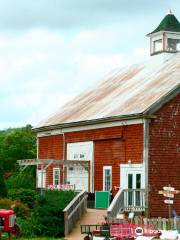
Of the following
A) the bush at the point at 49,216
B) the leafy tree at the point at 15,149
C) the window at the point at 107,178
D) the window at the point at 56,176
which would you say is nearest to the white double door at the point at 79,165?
the window at the point at 56,176

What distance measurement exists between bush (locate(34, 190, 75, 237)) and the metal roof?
667 centimetres

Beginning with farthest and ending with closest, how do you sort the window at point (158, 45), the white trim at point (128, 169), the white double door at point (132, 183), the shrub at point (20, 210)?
the window at point (158, 45) < the white trim at point (128, 169) < the white double door at point (132, 183) < the shrub at point (20, 210)

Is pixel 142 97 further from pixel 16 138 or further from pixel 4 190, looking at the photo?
pixel 16 138

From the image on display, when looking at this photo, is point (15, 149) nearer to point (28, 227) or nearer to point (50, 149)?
point (50, 149)

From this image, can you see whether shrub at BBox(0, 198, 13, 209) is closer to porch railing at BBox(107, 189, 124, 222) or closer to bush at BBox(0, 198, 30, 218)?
bush at BBox(0, 198, 30, 218)

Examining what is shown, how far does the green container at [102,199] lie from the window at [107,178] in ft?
2.31

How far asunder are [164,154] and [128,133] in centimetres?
228

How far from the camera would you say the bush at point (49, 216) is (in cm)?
3203

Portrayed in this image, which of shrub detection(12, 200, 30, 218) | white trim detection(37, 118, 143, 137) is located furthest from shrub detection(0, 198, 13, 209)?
white trim detection(37, 118, 143, 137)

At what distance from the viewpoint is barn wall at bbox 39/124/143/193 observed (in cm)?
3722

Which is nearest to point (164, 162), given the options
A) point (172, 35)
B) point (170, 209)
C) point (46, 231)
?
point (170, 209)

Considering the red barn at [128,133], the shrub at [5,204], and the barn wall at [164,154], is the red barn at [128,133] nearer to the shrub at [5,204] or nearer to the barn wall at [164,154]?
the barn wall at [164,154]

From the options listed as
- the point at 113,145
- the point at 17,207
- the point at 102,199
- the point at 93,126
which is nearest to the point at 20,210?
the point at 17,207

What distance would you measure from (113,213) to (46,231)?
10.7 ft
